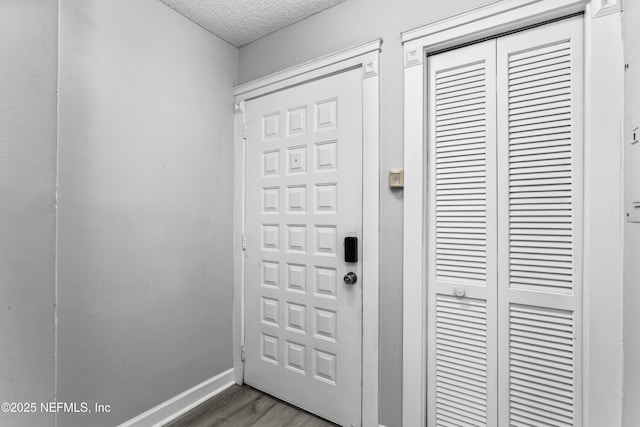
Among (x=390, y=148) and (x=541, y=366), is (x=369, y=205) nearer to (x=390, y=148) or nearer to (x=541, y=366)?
(x=390, y=148)

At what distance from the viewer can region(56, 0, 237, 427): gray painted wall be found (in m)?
1.51

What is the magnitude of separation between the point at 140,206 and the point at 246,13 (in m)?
1.38

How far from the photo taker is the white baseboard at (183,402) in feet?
5.83

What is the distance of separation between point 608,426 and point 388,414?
37.0 inches

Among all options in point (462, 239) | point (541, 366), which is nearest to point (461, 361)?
point (541, 366)

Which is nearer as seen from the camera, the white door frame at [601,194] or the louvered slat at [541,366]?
the white door frame at [601,194]

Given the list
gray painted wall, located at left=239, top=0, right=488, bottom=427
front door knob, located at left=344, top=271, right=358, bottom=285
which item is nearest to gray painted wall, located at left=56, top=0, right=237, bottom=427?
front door knob, located at left=344, top=271, right=358, bottom=285

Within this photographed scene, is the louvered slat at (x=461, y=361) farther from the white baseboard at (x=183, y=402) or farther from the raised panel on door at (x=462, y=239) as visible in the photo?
the white baseboard at (x=183, y=402)

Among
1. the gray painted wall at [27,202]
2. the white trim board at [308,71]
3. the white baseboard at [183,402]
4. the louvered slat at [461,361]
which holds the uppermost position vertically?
the white trim board at [308,71]

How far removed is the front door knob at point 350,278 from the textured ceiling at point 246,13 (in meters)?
1.64

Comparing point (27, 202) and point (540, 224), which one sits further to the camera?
point (540, 224)

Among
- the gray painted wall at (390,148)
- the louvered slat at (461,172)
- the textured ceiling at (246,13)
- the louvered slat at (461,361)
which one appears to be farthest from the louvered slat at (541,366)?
the textured ceiling at (246,13)

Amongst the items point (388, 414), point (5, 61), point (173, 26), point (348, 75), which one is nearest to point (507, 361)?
point (388, 414)

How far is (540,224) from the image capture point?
1377mm
